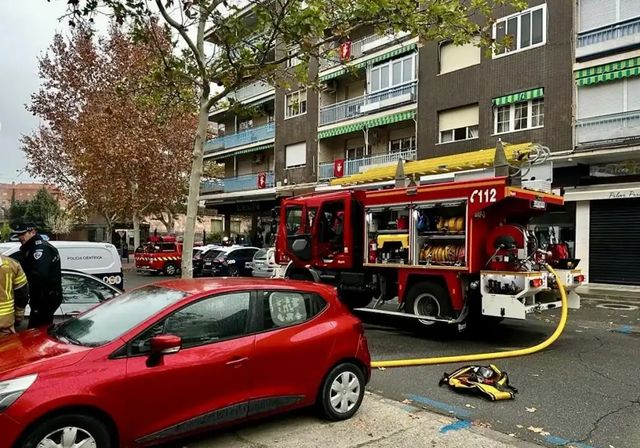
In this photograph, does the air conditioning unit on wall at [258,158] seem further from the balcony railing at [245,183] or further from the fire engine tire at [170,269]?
the fire engine tire at [170,269]

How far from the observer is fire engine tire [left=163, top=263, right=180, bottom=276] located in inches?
981

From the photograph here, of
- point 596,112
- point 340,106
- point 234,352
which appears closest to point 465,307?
point 234,352

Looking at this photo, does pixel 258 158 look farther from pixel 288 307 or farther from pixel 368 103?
pixel 288 307

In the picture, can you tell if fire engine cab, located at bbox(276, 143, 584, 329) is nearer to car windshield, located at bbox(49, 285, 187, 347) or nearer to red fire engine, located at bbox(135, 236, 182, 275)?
car windshield, located at bbox(49, 285, 187, 347)

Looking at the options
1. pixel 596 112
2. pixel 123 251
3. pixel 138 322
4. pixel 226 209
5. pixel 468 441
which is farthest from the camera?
pixel 123 251

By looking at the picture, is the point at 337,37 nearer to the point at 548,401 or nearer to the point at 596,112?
the point at 548,401

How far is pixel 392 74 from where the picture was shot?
2412cm

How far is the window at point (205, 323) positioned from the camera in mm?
3999

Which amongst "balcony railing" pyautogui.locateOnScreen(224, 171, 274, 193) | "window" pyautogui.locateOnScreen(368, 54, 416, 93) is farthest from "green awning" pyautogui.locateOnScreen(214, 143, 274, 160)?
"window" pyautogui.locateOnScreen(368, 54, 416, 93)

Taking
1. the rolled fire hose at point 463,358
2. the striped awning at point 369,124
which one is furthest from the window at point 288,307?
the striped awning at point 369,124

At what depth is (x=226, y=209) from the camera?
36.3m

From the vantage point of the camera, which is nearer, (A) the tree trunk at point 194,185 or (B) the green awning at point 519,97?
(A) the tree trunk at point 194,185

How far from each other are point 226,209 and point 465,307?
29053mm

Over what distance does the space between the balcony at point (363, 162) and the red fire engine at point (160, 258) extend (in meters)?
8.14
